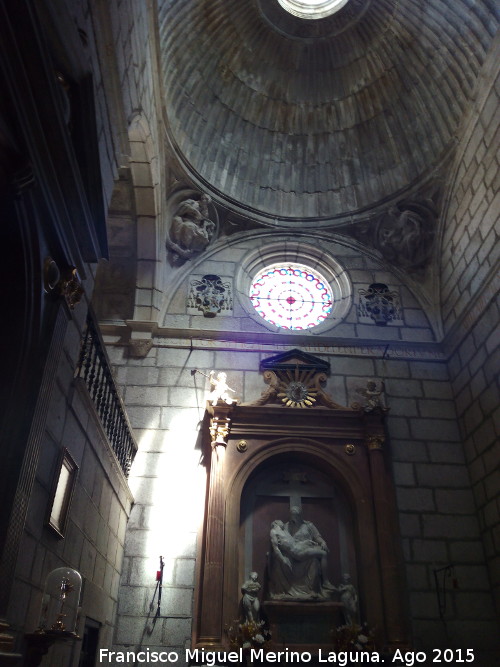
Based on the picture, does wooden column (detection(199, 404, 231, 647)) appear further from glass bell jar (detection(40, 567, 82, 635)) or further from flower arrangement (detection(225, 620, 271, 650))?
glass bell jar (detection(40, 567, 82, 635))

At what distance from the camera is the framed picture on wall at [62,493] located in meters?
4.36

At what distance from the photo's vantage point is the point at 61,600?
4.21 metres

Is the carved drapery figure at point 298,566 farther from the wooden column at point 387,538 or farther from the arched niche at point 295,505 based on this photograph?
the wooden column at point 387,538

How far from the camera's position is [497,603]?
7.75 meters

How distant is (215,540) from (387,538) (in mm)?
2379

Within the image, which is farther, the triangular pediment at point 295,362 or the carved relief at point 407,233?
the carved relief at point 407,233

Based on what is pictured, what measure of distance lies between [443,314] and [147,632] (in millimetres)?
7073

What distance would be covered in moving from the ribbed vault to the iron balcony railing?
208 inches

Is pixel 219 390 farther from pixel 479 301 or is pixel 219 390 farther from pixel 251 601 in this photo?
pixel 479 301

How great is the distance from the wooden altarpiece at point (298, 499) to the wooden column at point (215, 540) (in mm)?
13

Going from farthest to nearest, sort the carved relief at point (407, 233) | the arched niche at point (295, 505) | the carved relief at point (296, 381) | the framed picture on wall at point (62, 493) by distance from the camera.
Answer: the carved relief at point (407, 233)
the carved relief at point (296, 381)
the arched niche at point (295, 505)
the framed picture on wall at point (62, 493)

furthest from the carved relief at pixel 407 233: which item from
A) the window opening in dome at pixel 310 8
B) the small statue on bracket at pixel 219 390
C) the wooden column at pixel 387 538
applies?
the small statue on bracket at pixel 219 390

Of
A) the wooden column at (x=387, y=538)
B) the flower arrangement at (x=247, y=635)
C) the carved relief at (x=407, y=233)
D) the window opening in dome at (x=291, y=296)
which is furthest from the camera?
the carved relief at (x=407, y=233)

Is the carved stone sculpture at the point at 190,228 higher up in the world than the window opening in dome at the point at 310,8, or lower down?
lower down
